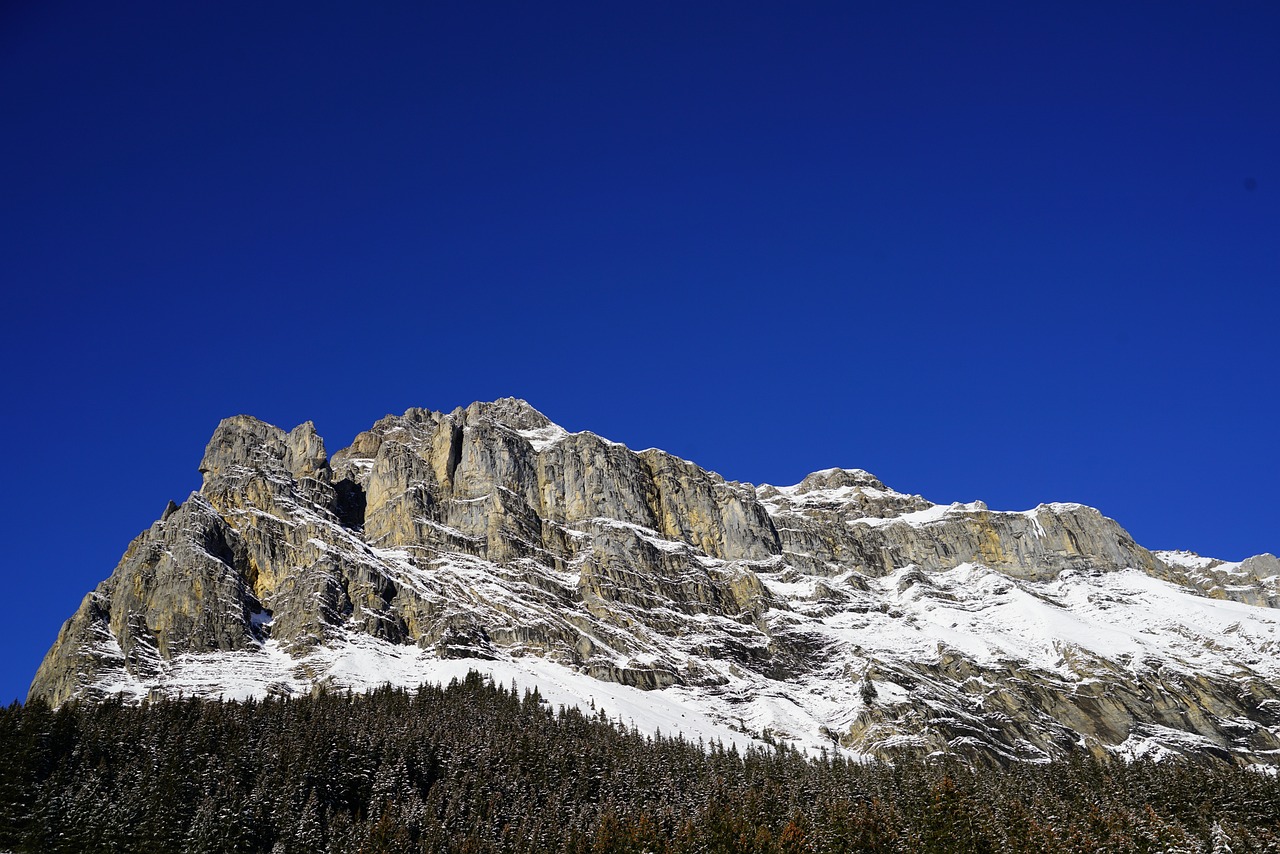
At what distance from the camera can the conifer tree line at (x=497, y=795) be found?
107 m

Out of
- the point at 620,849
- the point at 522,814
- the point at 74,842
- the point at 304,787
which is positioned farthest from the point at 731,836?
the point at 74,842

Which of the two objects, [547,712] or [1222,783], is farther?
[547,712]

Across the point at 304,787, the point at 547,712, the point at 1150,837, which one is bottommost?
the point at 1150,837

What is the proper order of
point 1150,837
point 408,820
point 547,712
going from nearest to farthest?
point 1150,837 → point 408,820 → point 547,712

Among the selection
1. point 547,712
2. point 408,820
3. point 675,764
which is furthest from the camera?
point 547,712

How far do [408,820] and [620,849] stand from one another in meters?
26.5

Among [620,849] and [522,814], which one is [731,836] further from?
[522,814]

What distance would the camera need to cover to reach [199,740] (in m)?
132

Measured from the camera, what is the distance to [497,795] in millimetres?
130375

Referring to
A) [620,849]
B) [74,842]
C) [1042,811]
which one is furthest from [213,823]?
[1042,811]

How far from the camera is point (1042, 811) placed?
370 feet

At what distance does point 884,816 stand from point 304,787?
64108 mm

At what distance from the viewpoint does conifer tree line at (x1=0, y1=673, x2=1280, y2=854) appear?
10719 cm

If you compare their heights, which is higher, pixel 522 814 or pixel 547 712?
pixel 547 712
